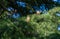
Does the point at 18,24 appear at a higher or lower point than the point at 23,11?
higher

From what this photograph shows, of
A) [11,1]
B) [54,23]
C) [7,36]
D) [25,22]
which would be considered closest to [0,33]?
[7,36]

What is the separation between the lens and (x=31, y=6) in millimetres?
3275

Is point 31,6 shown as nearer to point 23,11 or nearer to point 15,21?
point 23,11

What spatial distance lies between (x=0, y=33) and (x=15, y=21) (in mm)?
206

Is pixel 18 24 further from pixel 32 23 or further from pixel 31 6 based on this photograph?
pixel 31 6

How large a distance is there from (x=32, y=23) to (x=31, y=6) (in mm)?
1065

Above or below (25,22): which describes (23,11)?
below

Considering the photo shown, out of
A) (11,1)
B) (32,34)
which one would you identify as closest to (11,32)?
(32,34)

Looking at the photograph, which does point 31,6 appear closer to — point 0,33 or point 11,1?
point 11,1

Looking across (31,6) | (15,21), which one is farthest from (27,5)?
(15,21)

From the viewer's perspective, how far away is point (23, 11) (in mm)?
3336

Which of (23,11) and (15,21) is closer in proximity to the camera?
(15,21)

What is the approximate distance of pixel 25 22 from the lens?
2223 millimetres

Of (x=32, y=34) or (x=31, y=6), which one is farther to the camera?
(x=31, y=6)
